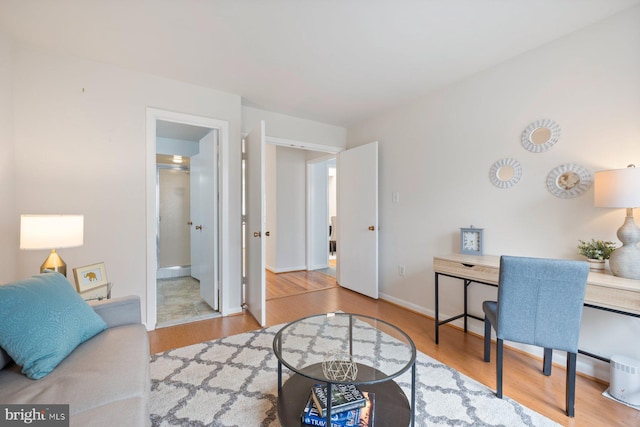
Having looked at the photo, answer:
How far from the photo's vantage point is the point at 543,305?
5.15 feet

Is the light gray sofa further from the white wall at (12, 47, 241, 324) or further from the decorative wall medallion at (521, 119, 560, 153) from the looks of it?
the decorative wall medallion at (521, 119, 560, 153)

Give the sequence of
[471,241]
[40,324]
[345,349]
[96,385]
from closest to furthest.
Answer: [96,385]
[40,324]
[345,349]
[471,241]

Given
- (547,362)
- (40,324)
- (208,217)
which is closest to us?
(40,324)

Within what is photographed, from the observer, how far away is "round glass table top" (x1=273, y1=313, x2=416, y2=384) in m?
1.33

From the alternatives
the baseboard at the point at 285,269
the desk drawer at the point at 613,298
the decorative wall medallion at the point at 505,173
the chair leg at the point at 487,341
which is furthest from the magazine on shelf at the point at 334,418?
the baseboard at the point at 285,269

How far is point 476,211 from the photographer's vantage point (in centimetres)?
259

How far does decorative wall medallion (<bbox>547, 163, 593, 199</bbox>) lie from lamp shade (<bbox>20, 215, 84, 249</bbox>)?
3398 mm

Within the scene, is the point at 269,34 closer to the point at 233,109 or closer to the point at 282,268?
the point at 233,109

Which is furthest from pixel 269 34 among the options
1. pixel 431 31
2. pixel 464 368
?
pixel 464 368

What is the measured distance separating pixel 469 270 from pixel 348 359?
126 centimetres

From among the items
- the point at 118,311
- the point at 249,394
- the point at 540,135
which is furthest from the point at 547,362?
the point at 118,311

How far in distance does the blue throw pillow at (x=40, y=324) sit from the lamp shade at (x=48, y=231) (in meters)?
0.36

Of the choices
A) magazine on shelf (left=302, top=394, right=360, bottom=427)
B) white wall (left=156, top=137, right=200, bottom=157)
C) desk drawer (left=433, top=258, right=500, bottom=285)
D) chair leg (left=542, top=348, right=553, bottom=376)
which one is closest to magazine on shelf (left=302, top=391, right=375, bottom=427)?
magazine on shelf (left=302, top=394, right=360, bottom=427)

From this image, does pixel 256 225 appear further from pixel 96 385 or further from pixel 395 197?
pixel 96 385
